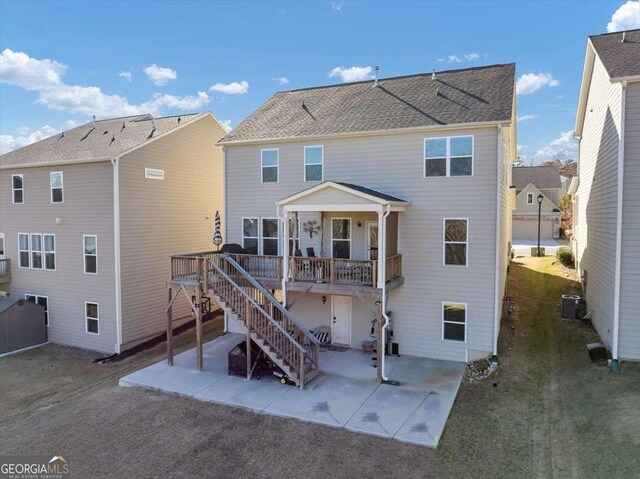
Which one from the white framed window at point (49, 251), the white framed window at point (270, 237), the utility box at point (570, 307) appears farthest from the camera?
the white framed window at point (49, 251)

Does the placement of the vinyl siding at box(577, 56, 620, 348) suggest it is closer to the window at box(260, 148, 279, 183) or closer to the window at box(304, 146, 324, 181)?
the window at box(304, 146, 324, 181)

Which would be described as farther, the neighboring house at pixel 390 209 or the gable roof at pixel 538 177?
the gable roof at pixel 538 177

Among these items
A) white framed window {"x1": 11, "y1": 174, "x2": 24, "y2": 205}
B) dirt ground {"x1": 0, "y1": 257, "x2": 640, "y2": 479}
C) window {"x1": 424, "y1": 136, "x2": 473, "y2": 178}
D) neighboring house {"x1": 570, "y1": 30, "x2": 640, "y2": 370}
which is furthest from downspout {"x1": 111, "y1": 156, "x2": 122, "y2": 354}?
neighboring house {"x1": 570, "y1": 30, "x2": 640, "y2": 370}

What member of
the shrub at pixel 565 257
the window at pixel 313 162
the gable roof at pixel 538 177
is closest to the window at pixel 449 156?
the window at pixel 313 162

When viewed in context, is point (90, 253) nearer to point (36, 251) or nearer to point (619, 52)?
point (36, 251)

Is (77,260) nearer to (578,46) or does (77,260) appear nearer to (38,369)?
(38,369)

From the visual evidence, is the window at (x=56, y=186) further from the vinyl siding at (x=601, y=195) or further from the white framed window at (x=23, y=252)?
the vinyl siding at (x=601, y=195)

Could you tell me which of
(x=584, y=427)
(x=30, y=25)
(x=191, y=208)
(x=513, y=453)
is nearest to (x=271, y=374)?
(x=513, y=453)
